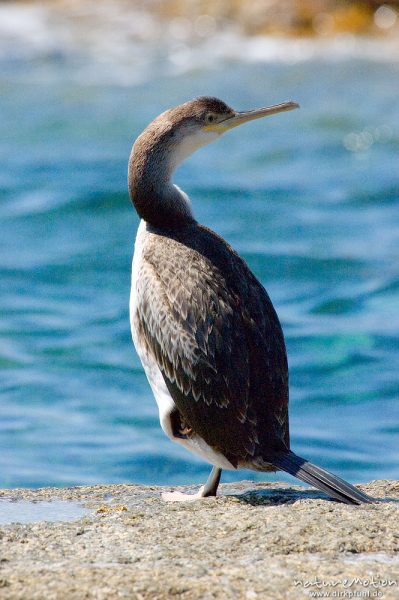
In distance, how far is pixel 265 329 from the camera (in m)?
5.43

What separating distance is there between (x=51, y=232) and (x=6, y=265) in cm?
110

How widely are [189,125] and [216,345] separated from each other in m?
1.35

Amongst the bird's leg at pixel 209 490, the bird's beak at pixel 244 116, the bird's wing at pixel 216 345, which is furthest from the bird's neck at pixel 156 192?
the bird's leg at pixel 209 490

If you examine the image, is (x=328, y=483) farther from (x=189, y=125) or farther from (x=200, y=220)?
(x=200, y=220)

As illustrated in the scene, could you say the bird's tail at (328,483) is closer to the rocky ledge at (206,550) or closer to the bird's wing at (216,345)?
the rocky ledge at (206,550)

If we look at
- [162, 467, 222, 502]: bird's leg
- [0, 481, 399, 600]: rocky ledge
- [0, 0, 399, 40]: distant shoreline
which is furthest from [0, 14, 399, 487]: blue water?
[0, 481, 399, 600]: rocky ledge

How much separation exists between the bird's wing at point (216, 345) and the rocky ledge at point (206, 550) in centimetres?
33

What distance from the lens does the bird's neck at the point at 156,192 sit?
585cm

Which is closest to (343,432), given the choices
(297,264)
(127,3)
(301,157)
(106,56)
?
(297,264)

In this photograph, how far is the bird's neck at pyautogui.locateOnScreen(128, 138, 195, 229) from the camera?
5852mm

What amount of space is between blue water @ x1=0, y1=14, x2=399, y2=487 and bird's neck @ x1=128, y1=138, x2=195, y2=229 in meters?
3.25

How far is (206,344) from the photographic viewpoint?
17.3 ft

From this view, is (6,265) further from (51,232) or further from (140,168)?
(140,168)

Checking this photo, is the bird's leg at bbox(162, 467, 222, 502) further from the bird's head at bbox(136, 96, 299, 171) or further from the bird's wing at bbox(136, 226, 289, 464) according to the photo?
the bird's head at bbox(136, 96, 299, 171)
